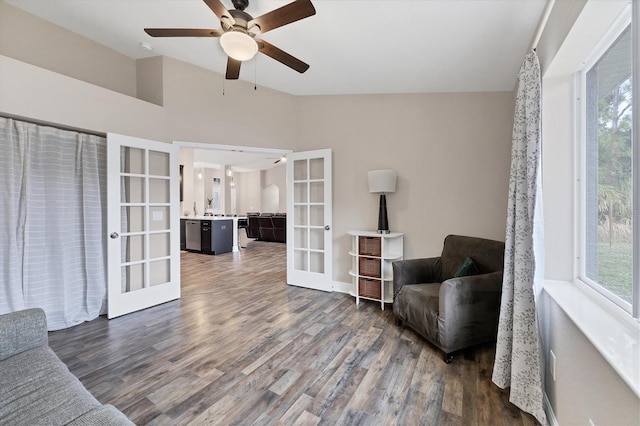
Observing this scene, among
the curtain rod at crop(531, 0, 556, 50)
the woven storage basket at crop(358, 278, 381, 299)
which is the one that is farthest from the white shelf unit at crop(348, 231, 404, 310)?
the curtain rod at crop(531, 0, 556, 50)

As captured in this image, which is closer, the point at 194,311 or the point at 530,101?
the point at 530,101

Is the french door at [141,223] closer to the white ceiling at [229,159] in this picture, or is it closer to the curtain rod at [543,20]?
the white ceiling at [229,159]

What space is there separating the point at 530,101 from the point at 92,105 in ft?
12.4

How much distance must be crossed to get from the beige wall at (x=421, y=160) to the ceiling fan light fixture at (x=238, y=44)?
208cm

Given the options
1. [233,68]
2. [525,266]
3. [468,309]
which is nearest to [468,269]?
[468,309]

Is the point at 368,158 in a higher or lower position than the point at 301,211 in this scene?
higher

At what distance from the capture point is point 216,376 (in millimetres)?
1969

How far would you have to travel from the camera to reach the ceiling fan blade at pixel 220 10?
5.70 feet

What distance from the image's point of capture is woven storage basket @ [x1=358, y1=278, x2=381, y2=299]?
3.29 meters

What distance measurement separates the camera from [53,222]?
8.77ft

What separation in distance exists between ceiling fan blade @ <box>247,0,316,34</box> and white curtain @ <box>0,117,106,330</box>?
229cm

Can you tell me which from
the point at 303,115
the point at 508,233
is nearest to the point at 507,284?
the point at 508,233

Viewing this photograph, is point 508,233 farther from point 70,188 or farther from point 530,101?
point 70,188

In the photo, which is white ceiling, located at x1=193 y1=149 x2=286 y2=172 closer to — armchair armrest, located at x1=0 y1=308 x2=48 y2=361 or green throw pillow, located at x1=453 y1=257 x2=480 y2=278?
green throw pillow, located at x1=453 y1=257 x2=480 y2=278
